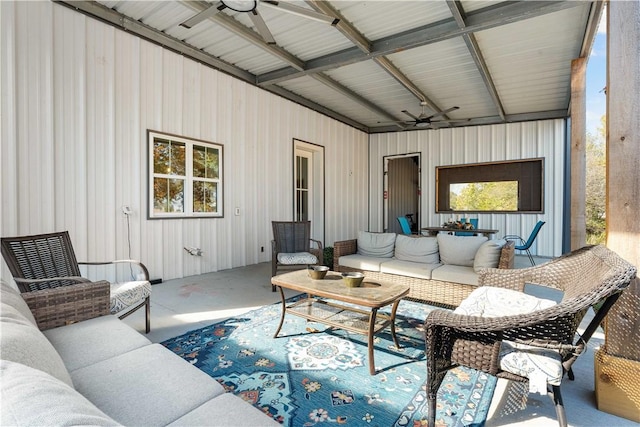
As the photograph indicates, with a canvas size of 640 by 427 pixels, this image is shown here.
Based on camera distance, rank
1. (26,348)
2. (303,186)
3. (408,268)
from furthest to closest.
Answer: (303,186) → (408,268) → (26,348)

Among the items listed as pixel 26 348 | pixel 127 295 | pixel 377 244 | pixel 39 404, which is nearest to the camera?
pixel 39 404

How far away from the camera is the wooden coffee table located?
211 cm

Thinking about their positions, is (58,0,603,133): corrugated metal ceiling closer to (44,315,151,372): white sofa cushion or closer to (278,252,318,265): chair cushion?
(278,252,318,265): chair cushion

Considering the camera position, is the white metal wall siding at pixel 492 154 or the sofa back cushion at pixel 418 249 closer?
the sofa back cushion at pixel 418 249

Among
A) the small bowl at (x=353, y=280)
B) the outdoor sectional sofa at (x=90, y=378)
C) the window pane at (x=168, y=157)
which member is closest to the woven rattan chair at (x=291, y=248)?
the window pane at (x=168, y=157)

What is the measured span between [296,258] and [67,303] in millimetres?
2711

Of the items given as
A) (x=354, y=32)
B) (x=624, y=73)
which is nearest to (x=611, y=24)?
(x=624, y=73)

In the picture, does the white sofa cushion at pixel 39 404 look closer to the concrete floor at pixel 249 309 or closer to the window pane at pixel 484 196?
the concrete floor at pixel 249 309

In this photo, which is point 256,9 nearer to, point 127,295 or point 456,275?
point 127,295

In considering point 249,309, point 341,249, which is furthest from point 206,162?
point 249,309

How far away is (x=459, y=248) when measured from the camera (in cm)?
357

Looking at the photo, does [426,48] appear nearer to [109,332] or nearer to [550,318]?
[550,318]

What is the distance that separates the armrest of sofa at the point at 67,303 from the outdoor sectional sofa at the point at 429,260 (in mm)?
2373

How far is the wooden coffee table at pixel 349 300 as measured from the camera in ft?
6.91
